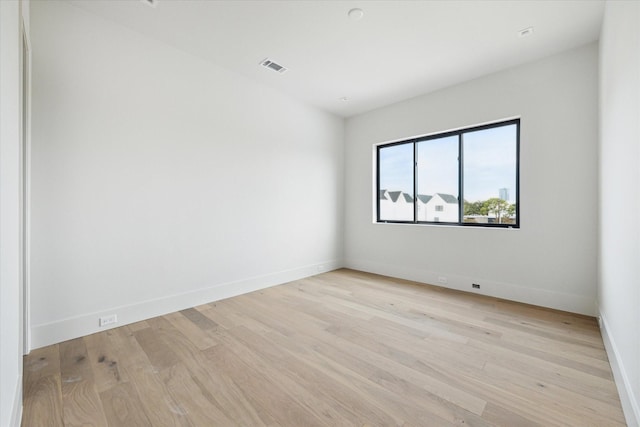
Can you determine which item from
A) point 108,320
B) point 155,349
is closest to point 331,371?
point 155,349

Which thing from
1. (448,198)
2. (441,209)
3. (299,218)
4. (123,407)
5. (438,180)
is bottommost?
(123,407)

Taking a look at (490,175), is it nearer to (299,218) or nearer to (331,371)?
(299,218)

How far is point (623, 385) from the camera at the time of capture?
1535mm

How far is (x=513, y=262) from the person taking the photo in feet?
10.6

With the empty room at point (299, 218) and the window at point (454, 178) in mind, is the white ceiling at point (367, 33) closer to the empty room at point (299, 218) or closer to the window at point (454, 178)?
the empty room at point (299, 218)

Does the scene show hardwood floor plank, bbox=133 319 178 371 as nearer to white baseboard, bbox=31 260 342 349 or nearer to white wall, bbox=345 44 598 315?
white baseboard, bbox=31 260 342 349

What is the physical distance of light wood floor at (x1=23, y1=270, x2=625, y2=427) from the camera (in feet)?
4.79

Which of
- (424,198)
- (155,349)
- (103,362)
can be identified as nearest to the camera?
(103,362)

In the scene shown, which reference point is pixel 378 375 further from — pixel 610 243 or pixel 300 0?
pixel 300 0

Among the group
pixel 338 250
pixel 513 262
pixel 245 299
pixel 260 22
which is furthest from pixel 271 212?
pixel 513 262

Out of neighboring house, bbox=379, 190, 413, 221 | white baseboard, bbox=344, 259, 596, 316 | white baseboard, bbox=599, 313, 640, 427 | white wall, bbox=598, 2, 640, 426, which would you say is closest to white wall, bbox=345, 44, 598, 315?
white baseboard, bbox=344, 259, 596, 316

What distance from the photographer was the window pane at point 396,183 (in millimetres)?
4445

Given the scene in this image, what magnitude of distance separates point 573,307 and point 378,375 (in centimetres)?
253

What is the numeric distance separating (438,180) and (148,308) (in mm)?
4051
